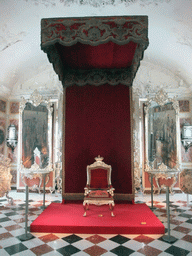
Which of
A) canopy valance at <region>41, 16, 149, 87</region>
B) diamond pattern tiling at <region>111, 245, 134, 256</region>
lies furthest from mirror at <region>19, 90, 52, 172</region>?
diamond pattern tiling at <region>111, 245, 134, 256</region>

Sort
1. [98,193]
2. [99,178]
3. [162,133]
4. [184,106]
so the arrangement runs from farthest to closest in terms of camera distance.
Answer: [184,106] < [162,133] < [99,178] < [98,193]

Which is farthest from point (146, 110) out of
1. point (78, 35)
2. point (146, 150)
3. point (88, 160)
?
point (78, 35)

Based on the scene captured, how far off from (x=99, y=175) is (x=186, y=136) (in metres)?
3.74

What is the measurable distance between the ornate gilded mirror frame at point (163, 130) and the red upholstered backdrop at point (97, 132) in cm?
201

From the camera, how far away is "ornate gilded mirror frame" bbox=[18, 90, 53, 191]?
7.30 metres

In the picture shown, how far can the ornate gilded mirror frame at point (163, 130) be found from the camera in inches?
276

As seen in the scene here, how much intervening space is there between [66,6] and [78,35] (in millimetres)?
2046

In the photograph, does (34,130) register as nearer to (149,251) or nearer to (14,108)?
(14,108)

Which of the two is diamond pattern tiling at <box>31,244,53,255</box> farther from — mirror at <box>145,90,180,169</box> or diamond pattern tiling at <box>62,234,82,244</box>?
mirror at <box>145,90,180,169</box>

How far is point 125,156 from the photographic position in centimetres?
528

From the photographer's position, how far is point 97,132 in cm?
538

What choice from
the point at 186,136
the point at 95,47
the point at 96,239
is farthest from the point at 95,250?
the point at 186,136

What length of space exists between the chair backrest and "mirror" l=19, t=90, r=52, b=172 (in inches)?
105

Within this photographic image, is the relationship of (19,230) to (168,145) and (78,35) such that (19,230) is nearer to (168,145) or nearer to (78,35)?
(78,35)
